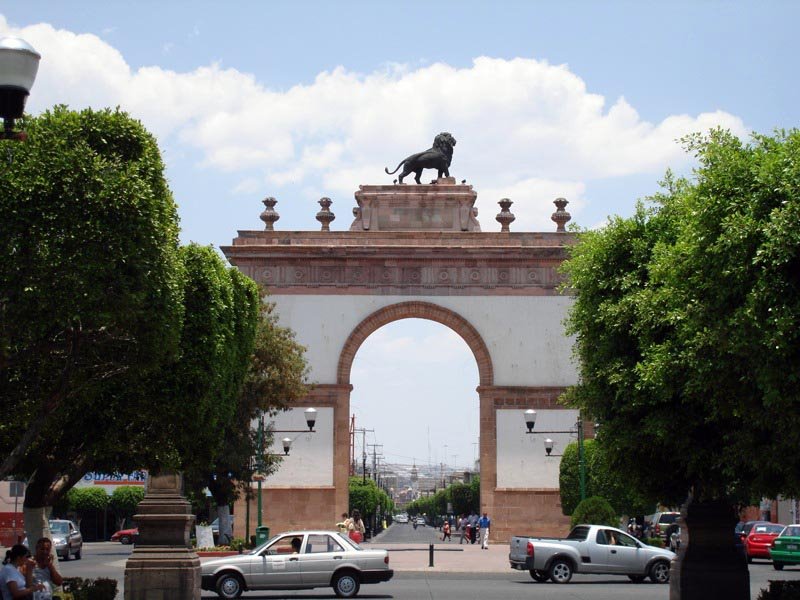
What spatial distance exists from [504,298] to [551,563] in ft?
57.1

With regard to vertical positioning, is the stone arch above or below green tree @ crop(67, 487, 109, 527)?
above

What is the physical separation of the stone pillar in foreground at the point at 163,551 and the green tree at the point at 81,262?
3773 mm

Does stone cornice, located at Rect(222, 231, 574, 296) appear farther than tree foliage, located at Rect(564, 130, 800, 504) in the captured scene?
Yes

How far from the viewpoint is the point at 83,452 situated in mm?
15453

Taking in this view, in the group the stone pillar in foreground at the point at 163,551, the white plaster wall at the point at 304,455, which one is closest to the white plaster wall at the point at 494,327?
the white plaster wall at the point at 304,455

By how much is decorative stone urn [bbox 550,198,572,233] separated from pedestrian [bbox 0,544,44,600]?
32719mm

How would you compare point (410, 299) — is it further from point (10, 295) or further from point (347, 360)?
point (10, 295)

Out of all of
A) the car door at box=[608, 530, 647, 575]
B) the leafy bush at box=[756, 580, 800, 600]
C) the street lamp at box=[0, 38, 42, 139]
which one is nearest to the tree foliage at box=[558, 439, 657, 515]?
the car door at box=[608, 530, 647, 575]

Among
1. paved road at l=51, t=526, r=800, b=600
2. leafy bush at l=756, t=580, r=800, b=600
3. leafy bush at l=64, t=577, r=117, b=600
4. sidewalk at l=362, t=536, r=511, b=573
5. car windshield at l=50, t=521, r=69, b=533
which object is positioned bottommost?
sidewalk at l=362, t=536, r=511, b=573

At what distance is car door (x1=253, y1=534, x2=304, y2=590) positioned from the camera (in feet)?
68.6

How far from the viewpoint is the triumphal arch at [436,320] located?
4016cm

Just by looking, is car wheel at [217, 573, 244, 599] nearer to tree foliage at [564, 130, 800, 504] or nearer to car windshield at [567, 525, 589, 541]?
tree foliage at [564, 130, 800, 504]

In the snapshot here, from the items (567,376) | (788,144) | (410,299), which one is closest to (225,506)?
(410,299)

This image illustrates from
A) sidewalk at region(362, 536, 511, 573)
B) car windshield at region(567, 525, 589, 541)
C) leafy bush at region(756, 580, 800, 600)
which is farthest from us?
sidewalk at region(362, 536, 511, 573)
